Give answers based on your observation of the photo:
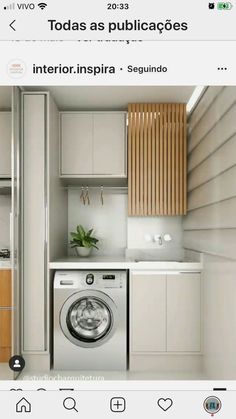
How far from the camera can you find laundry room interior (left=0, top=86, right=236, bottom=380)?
1098 mm

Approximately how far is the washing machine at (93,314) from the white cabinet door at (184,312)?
0.26 metres

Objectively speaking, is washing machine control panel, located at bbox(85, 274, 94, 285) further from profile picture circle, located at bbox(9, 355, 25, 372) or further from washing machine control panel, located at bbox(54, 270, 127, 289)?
profile picture circle, located at bbox(9, 355, 25, 372)

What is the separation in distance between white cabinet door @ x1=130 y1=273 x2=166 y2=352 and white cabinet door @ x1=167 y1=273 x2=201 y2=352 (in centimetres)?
4

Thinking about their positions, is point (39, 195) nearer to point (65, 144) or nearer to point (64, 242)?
point (65, 144)

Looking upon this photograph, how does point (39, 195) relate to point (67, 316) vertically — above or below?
above

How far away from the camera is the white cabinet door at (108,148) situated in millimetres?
1844

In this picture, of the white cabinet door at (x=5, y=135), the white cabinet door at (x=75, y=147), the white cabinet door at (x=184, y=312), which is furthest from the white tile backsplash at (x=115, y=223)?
the white cabinet door at (x=5, y=135)

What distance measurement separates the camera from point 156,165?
180 centimetres

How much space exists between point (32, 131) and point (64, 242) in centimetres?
77

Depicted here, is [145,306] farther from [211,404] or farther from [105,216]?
[211,404]
